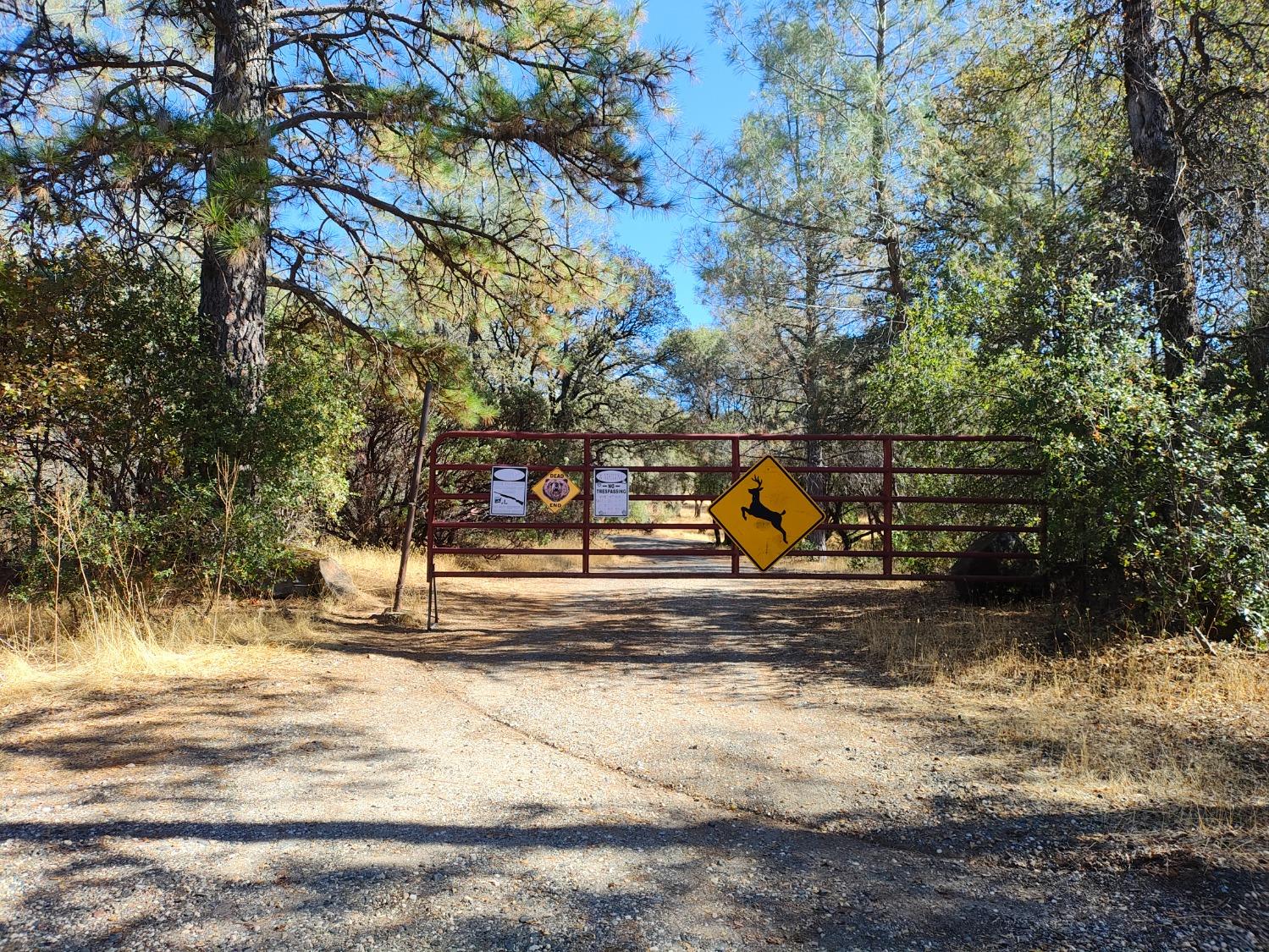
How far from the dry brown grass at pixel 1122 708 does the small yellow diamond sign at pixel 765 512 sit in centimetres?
127

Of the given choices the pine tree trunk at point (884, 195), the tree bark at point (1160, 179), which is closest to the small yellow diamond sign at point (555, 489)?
the tree bark at point (1160, 179)

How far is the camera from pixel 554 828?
3580mm

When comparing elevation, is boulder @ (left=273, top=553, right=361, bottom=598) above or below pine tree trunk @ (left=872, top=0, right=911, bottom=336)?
below

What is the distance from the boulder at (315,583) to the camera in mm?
9953

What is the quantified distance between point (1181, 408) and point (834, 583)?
7528mm

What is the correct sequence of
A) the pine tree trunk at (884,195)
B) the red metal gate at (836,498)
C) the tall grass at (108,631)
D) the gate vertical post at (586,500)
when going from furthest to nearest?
the pine tree trunk at (884,195)
the gate vertical post at (586,500)
the red metal gate at (836,498)
the tall grass at (108,631)

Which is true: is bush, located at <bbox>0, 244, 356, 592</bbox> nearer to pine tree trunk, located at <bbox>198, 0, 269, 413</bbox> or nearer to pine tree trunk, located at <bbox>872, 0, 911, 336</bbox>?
pine tree trunk, located at <bbox>198, 0, 269, 413</bbox>

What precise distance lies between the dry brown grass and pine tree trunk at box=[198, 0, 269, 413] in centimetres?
753

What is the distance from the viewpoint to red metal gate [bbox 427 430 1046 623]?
822 cm

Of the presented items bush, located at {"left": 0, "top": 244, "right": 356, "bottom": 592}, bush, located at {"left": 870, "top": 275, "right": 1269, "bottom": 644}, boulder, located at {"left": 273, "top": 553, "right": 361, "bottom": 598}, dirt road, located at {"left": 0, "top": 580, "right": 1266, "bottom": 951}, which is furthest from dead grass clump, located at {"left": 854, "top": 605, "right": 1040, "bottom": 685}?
boulder, located at {"left": 273, "top": 553, "right": 361, "bottom": 598}

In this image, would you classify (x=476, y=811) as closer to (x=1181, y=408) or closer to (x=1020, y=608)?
(x=1181, y=408)

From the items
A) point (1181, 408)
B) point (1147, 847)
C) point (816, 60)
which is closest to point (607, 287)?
point (1181, 408)

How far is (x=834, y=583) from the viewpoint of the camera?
44.4 feet

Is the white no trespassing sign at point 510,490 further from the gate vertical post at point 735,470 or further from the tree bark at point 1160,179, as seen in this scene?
the tree bark at point 1160,179
